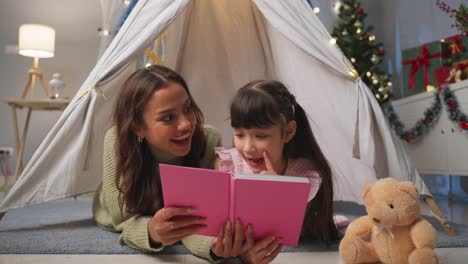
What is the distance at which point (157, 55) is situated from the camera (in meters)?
2.44

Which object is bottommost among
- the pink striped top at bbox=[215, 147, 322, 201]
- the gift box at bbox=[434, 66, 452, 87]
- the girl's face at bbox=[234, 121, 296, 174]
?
the pink striped top at bbox=[215, 147, 322, 201]

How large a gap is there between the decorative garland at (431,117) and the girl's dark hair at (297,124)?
1376 millimetres

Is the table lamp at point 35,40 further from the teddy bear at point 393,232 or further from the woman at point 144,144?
the teddy bear at point 393,232

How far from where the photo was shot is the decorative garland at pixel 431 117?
7.71 feet

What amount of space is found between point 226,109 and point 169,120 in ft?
4.24

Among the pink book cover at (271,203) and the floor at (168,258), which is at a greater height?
the pink book cover at (271,203)

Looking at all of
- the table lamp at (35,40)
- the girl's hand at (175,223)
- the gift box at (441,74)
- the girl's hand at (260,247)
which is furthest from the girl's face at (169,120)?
the table lamp at (35,40)

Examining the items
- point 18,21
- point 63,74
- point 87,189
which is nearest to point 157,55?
point 87,189

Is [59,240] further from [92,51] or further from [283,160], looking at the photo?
[92,51]

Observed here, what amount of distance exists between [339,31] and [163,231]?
2982 millimetres

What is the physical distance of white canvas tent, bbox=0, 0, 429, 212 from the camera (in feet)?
5.25

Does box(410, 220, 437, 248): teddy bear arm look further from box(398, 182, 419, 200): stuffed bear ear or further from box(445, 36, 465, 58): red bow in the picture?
box(445, 36, 465, 58): red bow

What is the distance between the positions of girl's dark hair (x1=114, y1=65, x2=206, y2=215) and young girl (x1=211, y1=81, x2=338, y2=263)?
0.23 metres

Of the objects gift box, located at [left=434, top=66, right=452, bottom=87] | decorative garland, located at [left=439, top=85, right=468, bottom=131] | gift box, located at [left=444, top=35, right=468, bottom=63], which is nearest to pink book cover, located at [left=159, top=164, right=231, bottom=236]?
decorative garland, located at [left=439, top=85, right=468, bottom=131]
